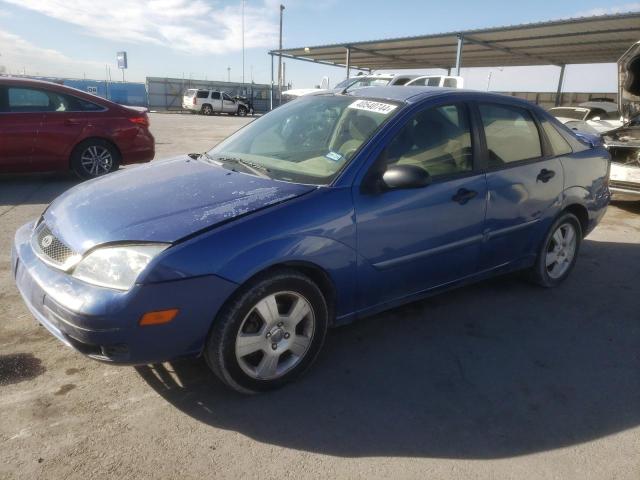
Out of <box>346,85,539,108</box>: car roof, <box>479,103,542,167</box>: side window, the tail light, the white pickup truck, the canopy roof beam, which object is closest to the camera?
<box>346,85,539,108</box>: car roof

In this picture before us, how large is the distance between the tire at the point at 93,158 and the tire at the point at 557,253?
593 centimetres

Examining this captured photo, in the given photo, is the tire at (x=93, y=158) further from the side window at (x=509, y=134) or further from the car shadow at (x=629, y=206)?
the car shadow at (x=629, y=206)

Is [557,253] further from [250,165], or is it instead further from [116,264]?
[116,264]

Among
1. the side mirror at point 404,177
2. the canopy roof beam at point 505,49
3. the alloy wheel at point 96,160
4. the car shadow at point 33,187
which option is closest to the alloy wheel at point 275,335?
the side mirror at point 404,177

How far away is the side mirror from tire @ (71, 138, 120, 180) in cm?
564

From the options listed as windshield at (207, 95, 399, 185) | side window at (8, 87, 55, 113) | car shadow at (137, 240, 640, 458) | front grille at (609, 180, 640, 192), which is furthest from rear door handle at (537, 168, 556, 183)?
side window at (8, 87, 55, 113)

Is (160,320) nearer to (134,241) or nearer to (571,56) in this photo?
(134,241)

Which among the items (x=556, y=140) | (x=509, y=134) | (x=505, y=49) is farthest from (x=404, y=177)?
(x=505, y=49)

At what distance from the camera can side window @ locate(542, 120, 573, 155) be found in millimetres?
3914

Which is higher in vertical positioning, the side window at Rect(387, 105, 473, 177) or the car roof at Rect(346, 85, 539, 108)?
the car roof at Rect(346, 85, 539, 108)

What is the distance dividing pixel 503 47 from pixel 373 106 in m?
19.5

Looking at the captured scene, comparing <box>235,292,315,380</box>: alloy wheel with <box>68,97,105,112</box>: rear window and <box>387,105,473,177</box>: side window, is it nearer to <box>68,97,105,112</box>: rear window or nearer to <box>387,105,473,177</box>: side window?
<box>387,105,473,177</box>: side window

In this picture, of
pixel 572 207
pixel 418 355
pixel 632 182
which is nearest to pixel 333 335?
pixel 418 355

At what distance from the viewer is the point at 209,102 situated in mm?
33469
